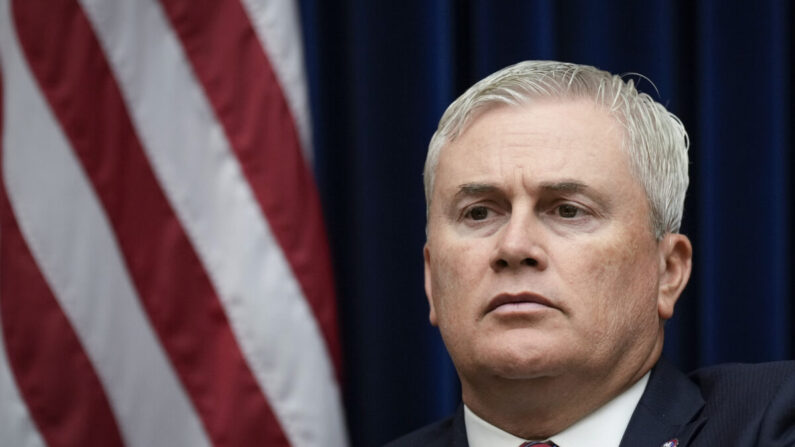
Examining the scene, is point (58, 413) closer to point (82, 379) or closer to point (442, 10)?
point (82, 379)

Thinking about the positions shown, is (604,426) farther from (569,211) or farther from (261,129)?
(261,129)

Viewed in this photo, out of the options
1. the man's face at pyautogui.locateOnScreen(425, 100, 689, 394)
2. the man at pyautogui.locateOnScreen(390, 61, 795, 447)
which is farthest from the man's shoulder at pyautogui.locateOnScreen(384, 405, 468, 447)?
the man's face at pyautogui.locateOnScreen(425, 100, 689, 394)

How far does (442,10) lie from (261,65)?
1.88 feet

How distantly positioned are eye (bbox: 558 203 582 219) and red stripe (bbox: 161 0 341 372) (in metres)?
0.58

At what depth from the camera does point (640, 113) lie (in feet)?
6.43

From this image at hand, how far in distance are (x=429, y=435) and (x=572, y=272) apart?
0.67 metres

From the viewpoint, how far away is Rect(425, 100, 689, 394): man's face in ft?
5.86

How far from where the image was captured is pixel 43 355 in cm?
209

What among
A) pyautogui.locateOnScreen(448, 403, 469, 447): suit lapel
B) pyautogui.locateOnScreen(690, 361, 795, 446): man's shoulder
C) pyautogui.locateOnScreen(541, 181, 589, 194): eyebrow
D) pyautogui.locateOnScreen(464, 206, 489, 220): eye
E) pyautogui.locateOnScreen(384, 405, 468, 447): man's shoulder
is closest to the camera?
pyautogui.locateOnScreen(690, 361, 795, 446): man's shoulder

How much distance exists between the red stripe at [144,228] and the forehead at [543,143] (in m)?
0.64

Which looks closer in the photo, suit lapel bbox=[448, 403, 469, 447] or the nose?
the nose

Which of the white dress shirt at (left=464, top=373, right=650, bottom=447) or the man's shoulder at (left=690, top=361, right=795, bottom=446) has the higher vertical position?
the man's shoulder at (left=690, top=361, right=795, bottom=446)

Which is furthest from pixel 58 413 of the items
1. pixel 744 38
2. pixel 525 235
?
pixel 744 38

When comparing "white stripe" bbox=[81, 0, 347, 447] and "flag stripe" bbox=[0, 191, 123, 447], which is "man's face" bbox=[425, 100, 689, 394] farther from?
"flag stripe" bbox=[0, 191, 123, 447]
